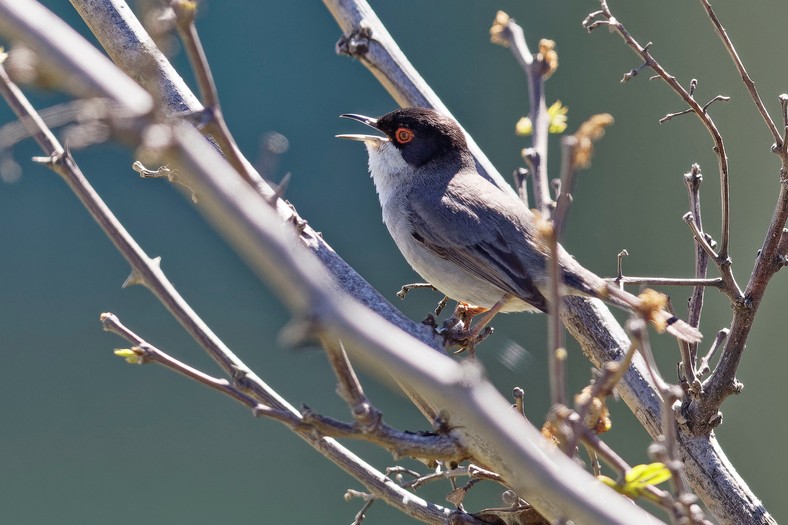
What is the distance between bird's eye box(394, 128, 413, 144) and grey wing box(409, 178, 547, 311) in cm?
30

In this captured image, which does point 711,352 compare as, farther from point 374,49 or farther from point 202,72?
point 202,72

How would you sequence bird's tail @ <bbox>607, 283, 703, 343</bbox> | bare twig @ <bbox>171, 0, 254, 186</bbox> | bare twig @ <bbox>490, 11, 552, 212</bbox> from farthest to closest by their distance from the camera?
bare twig @ <bbox>490, 11, 552, 212</bbox> → bird's tail @ <bbox>607, 283, 703, 343</bbox> → bare twig @ <bbox>171, 0, 254, 186</bbox>

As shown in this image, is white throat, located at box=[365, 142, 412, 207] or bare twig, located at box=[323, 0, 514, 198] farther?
white throat, located at box=[365, 142, 412, 207]

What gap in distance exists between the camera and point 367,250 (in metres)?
5.05

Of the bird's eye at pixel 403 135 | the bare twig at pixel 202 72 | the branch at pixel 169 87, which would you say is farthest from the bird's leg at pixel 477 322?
the bare twig at pixel 202 72

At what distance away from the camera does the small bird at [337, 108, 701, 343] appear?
3389mm

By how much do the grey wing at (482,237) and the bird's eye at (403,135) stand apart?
0.30 m

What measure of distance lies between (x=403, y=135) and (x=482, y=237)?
0.66m

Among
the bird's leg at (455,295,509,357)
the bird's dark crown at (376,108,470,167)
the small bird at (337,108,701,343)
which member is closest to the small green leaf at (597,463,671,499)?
the bird's leg at (455,295,509,357)

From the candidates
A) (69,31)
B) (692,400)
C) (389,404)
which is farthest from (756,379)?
(69,31)

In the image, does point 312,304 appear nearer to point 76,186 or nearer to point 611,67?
point 76,186

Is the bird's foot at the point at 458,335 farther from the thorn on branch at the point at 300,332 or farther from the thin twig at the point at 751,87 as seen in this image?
the thorn on branch at the point at 300,332

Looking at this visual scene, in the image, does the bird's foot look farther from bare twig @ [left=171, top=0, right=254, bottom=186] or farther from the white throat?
bare twig @ [left=171, top=0, right=254, bottom=186]

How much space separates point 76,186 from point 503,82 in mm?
3997
